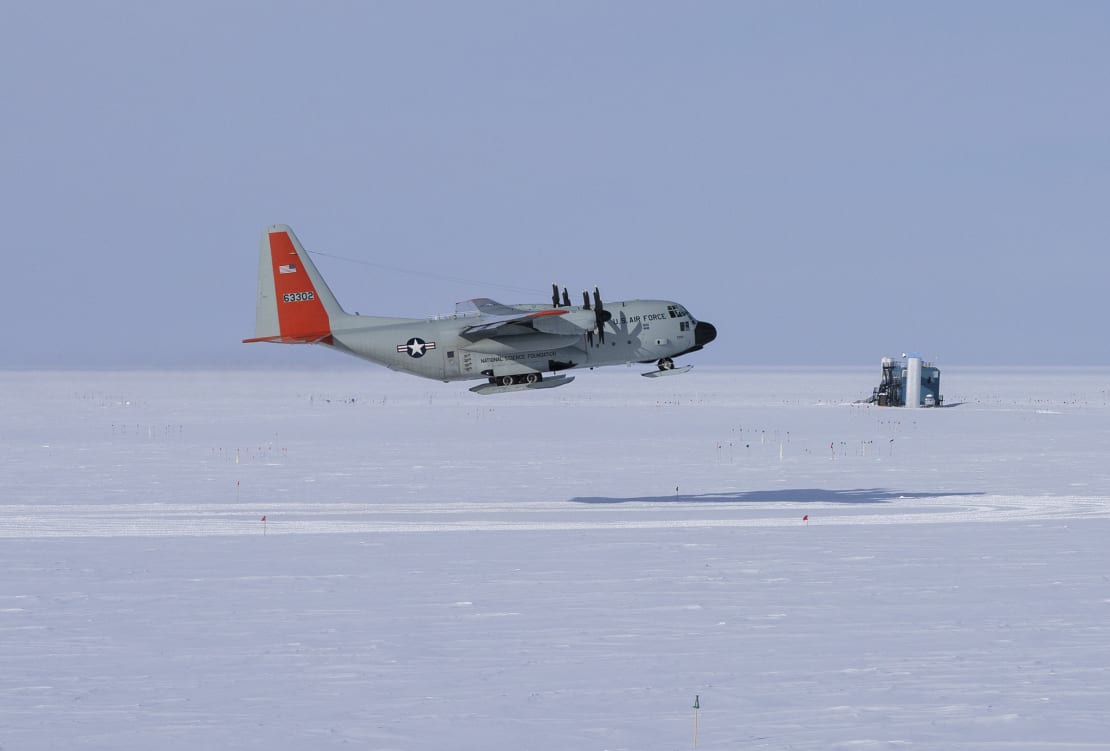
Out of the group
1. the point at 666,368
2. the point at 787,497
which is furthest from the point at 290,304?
the point at 787,497

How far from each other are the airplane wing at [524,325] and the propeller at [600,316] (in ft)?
1.84

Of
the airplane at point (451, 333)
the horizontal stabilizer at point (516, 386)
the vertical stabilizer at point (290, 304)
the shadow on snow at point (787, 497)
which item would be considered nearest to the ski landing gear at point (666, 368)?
the airplane at point (451, 333)

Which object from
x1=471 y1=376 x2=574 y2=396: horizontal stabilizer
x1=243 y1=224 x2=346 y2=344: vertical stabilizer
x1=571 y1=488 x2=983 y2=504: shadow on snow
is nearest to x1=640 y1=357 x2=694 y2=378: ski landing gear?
x1=471 y1=376 x2=574 y2=396: horizontal stabilizer

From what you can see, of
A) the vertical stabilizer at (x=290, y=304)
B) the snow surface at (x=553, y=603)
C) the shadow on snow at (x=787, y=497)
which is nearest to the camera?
the snow surface at (x=553, y=603)

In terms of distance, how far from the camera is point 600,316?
4191 cm

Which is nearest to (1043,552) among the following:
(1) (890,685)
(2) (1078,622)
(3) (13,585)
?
(2) (1078,622)

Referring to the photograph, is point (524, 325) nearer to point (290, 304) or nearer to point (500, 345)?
point (500, 345)

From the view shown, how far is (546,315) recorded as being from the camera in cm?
4056

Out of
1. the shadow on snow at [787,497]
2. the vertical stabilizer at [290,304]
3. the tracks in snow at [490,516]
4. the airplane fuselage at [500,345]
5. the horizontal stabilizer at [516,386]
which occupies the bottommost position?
the shadow on snow at [787,497]

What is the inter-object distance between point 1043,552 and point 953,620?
381 inches

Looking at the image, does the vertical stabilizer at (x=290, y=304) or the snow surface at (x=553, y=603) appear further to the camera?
the vertical stabilizer at (x=290, y=304)

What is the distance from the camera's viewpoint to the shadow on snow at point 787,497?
48125 mm

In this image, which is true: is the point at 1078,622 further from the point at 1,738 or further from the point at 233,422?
the point at 233,422

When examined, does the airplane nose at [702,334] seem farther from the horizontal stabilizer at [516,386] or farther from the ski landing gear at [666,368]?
the horizontal stabilizer at [516,386]
